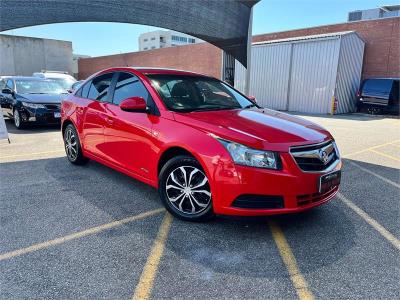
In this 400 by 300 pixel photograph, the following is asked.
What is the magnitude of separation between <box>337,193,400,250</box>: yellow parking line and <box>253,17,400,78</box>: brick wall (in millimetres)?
16615

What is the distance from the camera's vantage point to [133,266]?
277cm

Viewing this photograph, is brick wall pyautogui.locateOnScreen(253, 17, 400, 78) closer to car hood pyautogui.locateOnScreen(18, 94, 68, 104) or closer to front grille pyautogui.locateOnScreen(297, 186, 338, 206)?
car hood pyautogui.locateOnScreen(18, 94, 68, 104)

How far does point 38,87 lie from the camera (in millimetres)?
10383

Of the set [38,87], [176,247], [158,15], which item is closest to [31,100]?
[38,87]

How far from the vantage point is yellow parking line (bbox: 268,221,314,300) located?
246 centimetres

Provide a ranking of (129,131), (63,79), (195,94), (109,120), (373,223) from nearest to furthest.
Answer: (373,223) → (129,131) → (195,94) → (109,120) → (63,79)

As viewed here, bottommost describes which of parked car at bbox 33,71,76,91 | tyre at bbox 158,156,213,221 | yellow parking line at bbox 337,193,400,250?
yellow parking line at bbox 337,193,400,250

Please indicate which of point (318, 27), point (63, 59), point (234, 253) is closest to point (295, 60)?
point (318, 27)

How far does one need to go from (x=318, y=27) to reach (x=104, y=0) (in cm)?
1755

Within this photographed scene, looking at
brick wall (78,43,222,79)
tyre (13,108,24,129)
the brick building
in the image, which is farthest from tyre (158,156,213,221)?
brick wall (78,43,222,79)

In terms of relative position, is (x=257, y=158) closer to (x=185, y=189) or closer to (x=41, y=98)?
(x=185, y=189)

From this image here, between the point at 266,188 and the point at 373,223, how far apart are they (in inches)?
61.1

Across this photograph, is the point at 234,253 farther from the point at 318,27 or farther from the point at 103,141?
the point at 318,27

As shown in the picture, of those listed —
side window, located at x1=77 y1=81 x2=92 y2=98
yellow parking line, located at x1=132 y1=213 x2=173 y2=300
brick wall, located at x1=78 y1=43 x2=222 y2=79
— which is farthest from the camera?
brick wall, located at x1=78 y1=43 x2=222 y2=79
